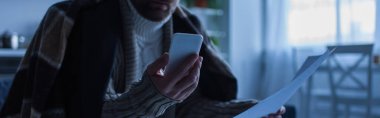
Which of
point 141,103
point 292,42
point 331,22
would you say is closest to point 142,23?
point 141,103

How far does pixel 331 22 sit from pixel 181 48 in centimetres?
281

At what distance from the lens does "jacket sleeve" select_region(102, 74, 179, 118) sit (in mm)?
Result: 619

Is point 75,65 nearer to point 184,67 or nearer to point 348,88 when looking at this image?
point 184,67

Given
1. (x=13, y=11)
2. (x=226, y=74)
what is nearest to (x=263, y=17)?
(x=13, y=11)

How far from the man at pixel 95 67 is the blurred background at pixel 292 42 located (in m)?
1.38

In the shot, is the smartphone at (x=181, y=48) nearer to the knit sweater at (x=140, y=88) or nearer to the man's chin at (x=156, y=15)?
the knit sweater at (x=140, y=88)

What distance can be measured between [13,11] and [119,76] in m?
1.88

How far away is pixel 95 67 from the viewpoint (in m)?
0.81

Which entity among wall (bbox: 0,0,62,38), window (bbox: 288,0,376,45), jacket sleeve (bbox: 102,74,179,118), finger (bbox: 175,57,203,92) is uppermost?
finger (bbox: 175,57,203,92)

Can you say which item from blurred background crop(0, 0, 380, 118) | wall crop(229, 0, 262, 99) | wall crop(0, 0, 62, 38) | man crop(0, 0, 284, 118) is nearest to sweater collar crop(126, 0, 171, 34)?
man crop(0, 0, 284, 118)

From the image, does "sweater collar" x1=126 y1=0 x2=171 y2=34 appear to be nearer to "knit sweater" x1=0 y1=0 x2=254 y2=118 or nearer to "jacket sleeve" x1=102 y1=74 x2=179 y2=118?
"knit sweater" x1=0 y1=0 x2=254 y2=118

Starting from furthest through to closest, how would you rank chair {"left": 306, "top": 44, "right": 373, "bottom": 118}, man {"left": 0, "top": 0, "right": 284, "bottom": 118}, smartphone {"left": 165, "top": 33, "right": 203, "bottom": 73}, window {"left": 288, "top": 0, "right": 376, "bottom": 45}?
window {"left": 288, "top": 0, "right": 376, "bottom": 45} → chair {"left": 306, "top": 44, "right": 373, "bottom": 118} → man {"left": 0, "top": 0, "right": 284, "bottom": 118} → smartphone {"left": 165, "top": 33, "right": 203, "bottom": 73}

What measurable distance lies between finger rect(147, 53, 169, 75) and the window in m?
2.65

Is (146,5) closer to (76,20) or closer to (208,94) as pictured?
(76,20)
